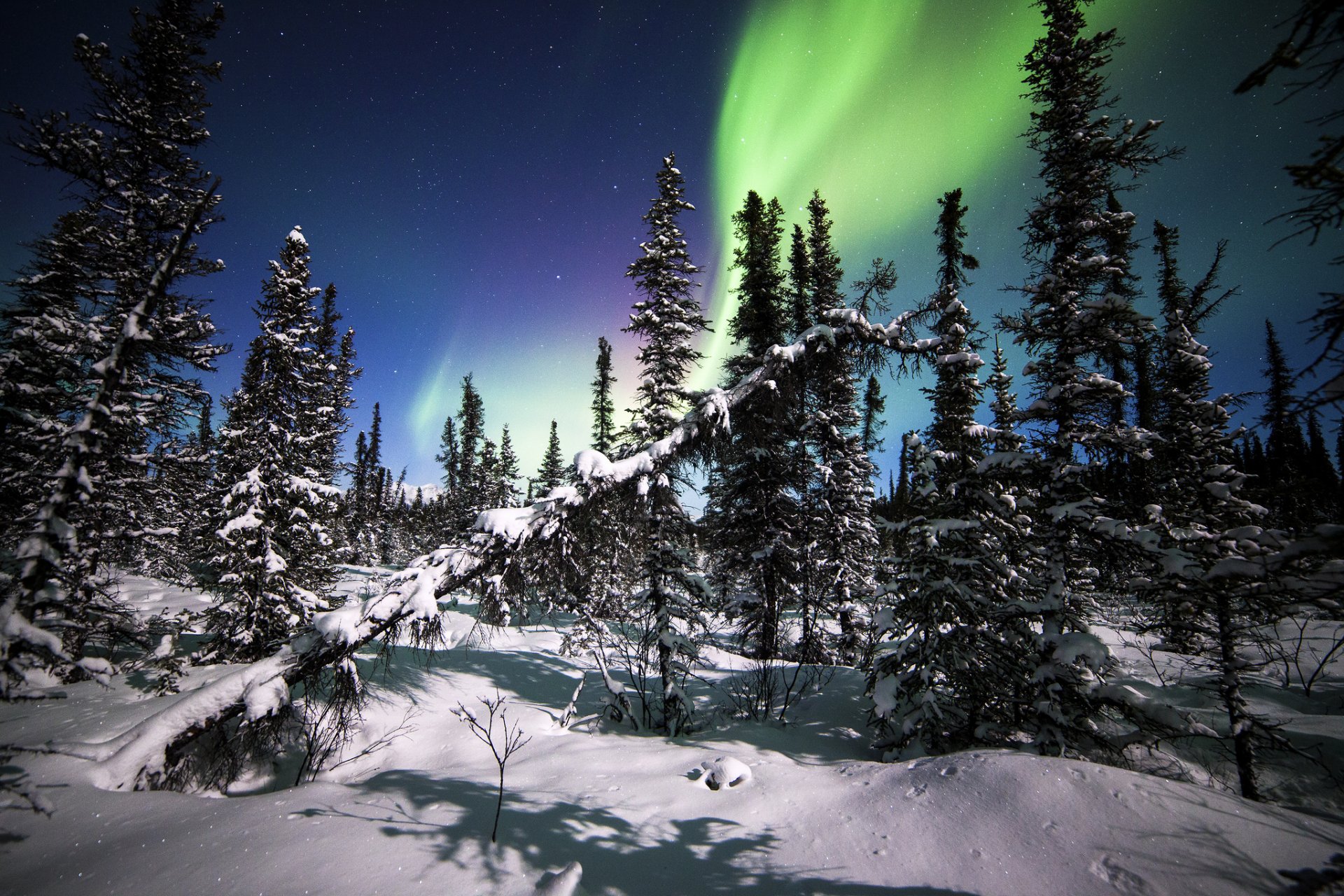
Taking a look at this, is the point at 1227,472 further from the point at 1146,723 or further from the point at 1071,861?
the point at 1071,861

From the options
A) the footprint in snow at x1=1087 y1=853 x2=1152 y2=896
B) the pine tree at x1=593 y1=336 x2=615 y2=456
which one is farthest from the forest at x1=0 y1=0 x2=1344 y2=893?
the pine tree at x1=593 y1=336 x2=615 y2=456

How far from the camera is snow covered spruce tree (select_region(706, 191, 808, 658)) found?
14141mm

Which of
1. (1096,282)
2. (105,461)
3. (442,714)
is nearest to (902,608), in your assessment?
(1096,282)

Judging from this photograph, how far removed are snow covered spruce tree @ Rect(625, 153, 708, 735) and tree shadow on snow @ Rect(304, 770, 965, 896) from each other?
4.92 meters

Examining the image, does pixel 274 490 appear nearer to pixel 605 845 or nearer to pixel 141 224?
pixel 141 224

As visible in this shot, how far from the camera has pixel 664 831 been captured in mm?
4832

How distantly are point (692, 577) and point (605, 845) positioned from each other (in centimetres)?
640

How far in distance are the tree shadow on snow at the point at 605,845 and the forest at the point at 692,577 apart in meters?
0.05

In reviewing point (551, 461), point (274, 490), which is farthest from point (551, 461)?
point (274, 490)

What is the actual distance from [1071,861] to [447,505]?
153 feet

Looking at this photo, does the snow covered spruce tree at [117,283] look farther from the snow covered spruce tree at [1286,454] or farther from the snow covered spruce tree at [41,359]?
the snow covered spruce tree at [1286,454]

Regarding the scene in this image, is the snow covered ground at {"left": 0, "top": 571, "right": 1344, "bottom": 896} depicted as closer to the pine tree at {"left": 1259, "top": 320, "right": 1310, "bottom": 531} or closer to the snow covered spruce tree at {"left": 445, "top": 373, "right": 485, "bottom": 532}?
the pine tree at {"left": 1259, "top": 320, "right": 1310, "bottom": 531}

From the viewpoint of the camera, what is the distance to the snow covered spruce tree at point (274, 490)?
1227cm

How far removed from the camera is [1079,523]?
7.92 m
